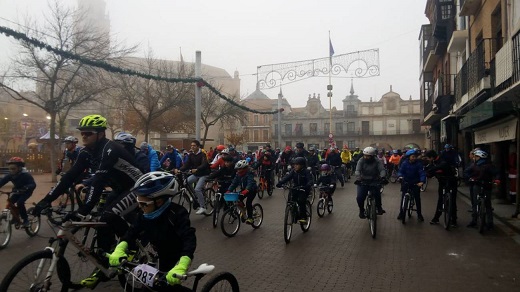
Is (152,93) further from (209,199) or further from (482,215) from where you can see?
(482,215)

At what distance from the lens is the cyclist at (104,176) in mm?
4988

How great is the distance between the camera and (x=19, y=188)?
8438mm

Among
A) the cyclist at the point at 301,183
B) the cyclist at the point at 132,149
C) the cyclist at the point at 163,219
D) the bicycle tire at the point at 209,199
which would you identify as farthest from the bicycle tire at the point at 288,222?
the cyclist at the point at 163,219

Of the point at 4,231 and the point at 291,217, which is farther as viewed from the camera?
the point at 291,217

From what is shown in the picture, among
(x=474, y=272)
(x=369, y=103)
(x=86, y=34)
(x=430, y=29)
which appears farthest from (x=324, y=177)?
(x=369, y=103)

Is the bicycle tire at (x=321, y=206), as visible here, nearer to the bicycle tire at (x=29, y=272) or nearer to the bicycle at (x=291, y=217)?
the bicycle at (x=291, y=217)

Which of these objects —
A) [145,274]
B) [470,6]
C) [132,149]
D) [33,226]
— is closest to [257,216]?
[132,149]

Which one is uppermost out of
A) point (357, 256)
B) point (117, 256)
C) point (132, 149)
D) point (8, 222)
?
point (132, 149)

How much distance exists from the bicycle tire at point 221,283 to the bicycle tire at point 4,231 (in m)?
5.71

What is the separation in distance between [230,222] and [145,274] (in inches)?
229

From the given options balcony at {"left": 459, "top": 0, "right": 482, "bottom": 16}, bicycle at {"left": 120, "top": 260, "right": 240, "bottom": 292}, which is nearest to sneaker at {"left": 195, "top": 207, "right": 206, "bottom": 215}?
bicycle at {"left": 120, "top": 260, "right": 240, "bottom": 292}

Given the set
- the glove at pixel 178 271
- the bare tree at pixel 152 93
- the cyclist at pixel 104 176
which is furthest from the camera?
Answer: the bare tree at pixel 152 93

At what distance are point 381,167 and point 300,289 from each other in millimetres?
4692

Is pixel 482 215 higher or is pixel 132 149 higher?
pixel 132 149
